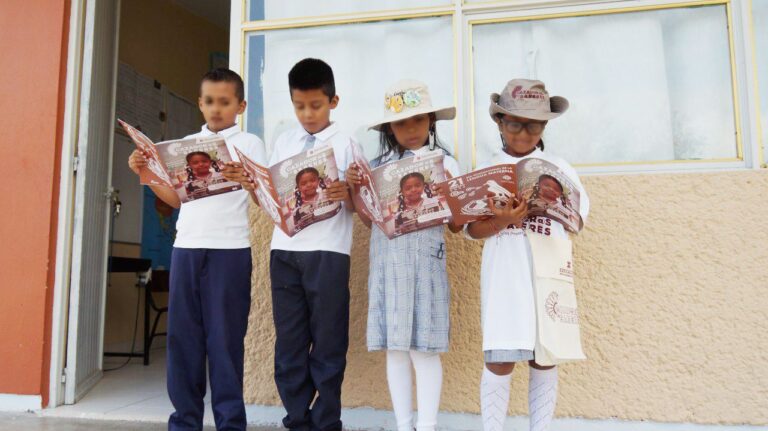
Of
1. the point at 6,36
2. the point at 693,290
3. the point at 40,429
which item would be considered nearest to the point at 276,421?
the point at 40,429

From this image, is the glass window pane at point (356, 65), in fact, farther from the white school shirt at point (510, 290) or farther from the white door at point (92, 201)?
the white door at point (92, 201)

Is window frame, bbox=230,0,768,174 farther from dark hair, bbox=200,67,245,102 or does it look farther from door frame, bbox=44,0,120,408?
door frame, bbox=44,0,120,408

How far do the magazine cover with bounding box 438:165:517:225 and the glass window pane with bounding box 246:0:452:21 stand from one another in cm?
138

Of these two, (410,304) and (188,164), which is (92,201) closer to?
(188,164)

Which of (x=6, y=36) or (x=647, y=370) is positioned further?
(x=6, y=36)

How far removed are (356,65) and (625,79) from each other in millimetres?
1296

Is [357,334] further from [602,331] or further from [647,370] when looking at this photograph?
[647,370]

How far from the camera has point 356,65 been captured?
296cm

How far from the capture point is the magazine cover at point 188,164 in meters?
2.06

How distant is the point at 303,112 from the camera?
231 centimetres

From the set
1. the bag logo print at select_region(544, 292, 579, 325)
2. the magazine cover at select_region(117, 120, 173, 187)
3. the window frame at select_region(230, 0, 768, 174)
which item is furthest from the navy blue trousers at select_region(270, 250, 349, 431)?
the window frame at select_region(230, 0, 768, 174)

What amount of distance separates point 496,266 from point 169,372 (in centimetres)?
134

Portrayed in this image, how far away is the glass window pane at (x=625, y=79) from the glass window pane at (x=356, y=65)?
209 mm

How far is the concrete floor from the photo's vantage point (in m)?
2.73
